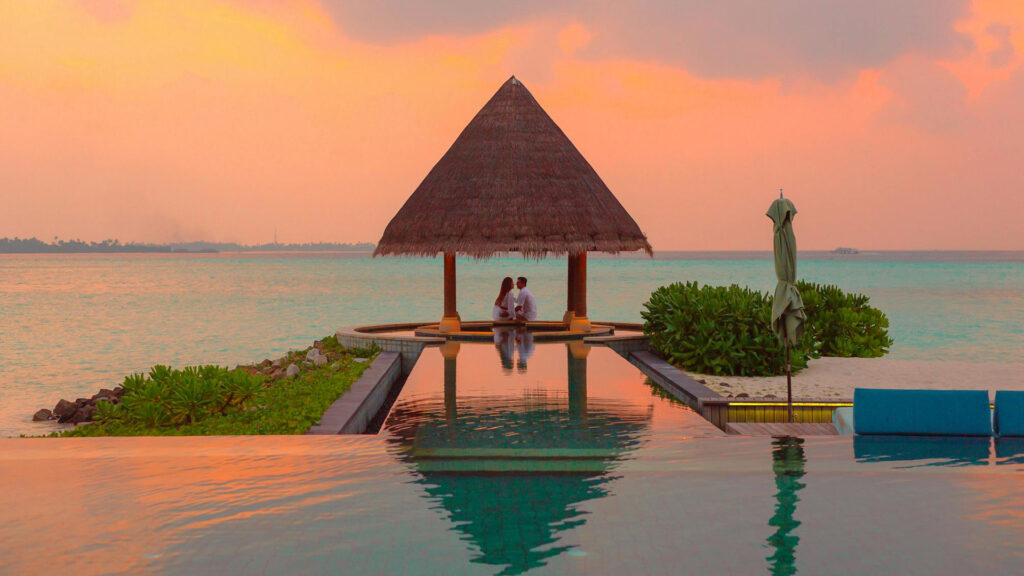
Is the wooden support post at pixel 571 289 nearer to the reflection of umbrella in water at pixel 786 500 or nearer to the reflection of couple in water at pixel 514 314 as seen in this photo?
the reflection of couple in water at pixel 514 314

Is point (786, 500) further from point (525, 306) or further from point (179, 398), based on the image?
point (525, 306)

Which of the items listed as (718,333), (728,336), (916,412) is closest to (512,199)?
(718,333)

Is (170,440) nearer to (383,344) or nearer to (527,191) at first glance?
(383,344)

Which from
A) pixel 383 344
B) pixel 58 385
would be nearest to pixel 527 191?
pixel 383 344

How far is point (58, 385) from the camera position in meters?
23.9

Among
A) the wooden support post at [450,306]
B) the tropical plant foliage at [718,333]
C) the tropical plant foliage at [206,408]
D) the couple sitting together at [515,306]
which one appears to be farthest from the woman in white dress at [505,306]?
the tropical plant foliage at [206,408]

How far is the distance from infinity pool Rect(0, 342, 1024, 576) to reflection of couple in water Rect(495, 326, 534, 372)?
14.0ft

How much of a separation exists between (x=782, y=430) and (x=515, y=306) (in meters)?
10.4

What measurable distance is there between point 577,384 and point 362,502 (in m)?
5.23

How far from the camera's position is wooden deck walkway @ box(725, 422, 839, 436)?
7.62 metres

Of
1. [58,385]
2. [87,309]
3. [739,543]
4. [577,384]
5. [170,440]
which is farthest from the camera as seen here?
[87,309]

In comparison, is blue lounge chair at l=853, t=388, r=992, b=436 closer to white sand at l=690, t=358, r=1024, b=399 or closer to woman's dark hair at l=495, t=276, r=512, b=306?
white sand at l=690, t=358, r=1024, b=399

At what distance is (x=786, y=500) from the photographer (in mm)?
5605

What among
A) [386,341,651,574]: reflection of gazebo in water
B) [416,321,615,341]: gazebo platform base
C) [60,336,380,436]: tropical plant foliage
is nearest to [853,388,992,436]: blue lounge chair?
[386,341,651,574]: reflection of gazebo in water
